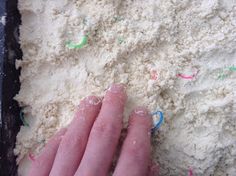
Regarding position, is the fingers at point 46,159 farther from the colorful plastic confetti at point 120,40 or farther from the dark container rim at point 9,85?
the colorful plastic confetti at point 120,40

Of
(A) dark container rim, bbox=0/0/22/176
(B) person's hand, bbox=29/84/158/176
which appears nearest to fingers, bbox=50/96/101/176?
(B) person's hand, bbox=29/84/158/176

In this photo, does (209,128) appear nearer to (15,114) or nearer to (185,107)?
(185,107)

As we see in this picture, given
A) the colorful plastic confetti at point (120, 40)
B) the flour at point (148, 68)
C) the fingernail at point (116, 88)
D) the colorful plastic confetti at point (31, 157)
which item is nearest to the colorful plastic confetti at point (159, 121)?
the flour at point (148, 68)

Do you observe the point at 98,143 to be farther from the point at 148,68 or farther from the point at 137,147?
the point at 148,68

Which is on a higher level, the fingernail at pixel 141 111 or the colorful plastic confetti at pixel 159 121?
the fingernail at pixel 141 111

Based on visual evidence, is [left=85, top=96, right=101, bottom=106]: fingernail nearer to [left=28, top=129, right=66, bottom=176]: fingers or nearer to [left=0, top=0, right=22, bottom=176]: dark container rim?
[left=28, top=129, right=66, bottom=176]: fingers

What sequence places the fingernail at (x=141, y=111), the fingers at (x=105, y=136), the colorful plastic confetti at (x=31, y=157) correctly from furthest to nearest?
1. the colorful plastic confetti at (x=31, y=157)
2. the fingernail at (x=141, y=111)
3. the fingers at (x=105, y=136)

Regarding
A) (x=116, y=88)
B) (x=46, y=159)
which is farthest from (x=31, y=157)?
(x=116, y=88)

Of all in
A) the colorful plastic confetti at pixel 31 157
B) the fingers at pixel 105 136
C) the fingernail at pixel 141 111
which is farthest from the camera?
the colorful plastic confetti at pixel 31 157
